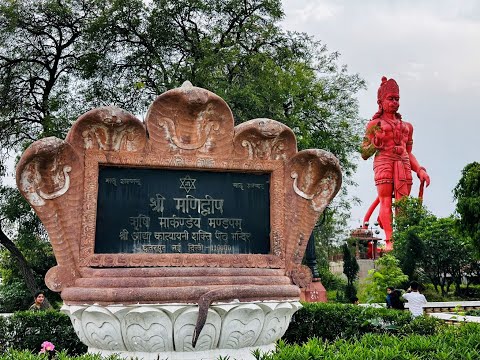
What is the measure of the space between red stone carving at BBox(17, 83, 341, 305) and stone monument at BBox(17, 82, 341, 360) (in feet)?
0.04

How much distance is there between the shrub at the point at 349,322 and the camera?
695 cm

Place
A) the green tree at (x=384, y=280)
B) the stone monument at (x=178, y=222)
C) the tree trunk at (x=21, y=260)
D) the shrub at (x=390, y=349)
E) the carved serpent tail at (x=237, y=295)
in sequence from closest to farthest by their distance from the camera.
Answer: the shrub at (x=390, y=349), the carved serpent tail at (x=237, y=295), the stone monument at (x=178, y=222), the tree trunk at (x=21, y=260), the green tree at (x=384, y=280)

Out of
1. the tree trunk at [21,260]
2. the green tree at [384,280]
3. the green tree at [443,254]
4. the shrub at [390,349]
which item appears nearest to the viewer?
the shrub at [390,349]

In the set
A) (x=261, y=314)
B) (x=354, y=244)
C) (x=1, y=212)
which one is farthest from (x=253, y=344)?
(x=354, y=244)

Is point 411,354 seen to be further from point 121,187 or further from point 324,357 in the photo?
point 121,187

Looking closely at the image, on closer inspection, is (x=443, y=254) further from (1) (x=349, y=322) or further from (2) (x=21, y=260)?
(2) (x=21, y=260)

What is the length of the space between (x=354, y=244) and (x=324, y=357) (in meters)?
27.9

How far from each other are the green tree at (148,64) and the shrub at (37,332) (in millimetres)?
7147

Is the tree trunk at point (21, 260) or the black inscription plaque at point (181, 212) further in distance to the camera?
the tree trunk at point (21, 260)

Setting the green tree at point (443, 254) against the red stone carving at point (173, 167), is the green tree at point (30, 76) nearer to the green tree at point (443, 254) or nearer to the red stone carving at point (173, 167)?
the red stone carving at point (173, 167)

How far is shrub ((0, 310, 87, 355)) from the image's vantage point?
747 centimetres

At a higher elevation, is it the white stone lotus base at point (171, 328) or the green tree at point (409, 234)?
the green tree at point (409, 234)

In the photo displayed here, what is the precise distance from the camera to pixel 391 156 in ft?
101

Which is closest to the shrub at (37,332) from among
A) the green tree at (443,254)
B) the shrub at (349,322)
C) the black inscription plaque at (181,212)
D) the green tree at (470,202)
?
the black inscription plaque at (181,212)
